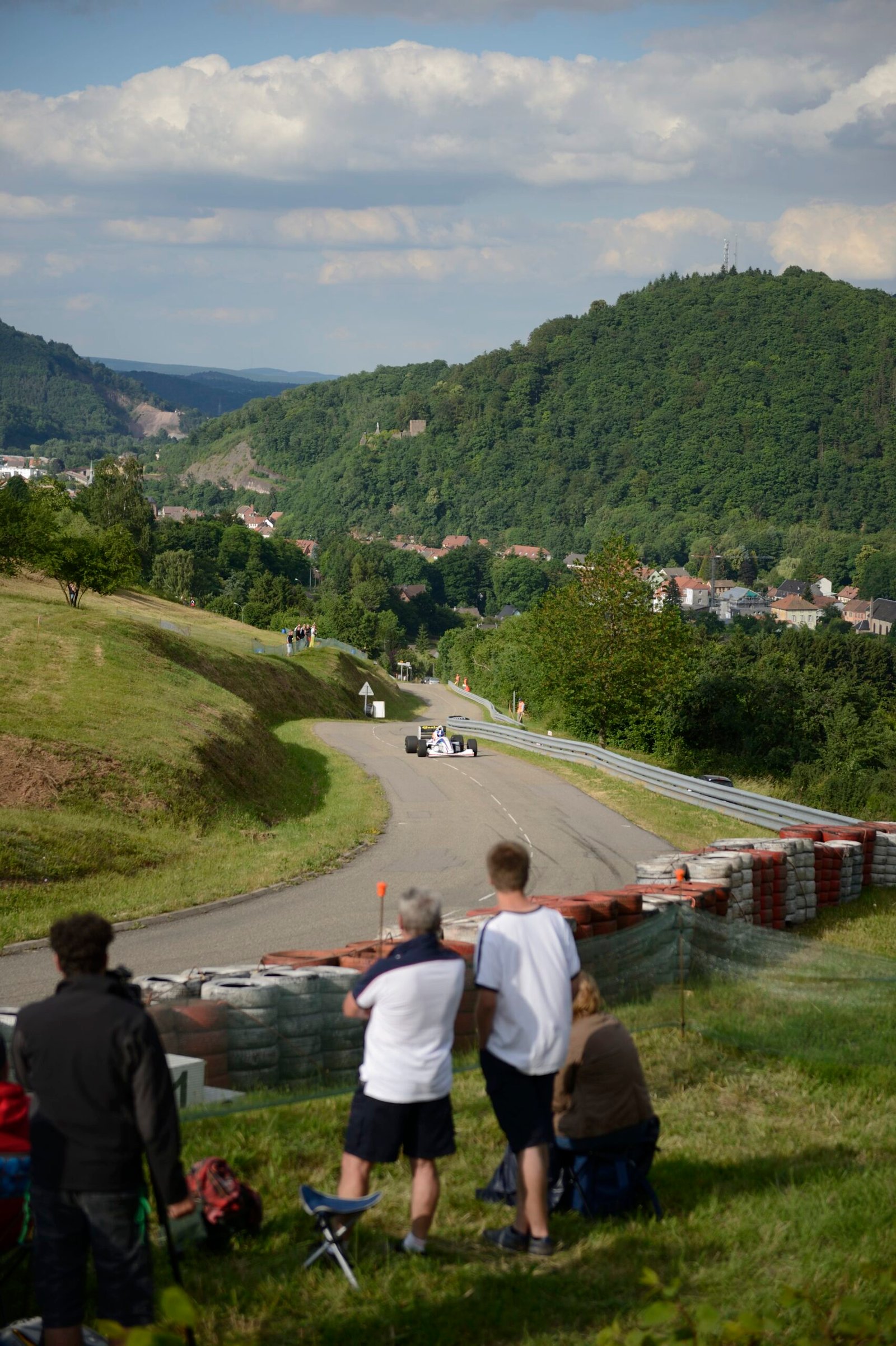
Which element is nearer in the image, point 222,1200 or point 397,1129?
point 397,1129

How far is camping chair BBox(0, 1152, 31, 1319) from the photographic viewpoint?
17.1ft

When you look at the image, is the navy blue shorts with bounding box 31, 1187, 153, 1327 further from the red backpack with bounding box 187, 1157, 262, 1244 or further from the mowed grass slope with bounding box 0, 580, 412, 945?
the mowed grass slope with bounding box 0, 580, 412, 945

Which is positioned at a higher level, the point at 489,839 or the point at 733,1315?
the point at 733,1315

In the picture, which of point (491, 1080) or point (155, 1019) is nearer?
point (491, 1080)

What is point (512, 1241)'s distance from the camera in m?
6.26

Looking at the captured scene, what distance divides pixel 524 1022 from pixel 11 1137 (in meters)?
2.40

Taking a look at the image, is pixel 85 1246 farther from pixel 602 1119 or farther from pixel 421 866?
pixel 421 866

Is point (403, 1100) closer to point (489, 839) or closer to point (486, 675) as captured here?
point (489, 839)

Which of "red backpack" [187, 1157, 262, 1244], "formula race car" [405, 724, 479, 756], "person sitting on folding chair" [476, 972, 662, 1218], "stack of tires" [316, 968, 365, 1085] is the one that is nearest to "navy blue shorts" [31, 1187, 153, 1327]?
"red backpack" [187, 1157, 262, 1244]

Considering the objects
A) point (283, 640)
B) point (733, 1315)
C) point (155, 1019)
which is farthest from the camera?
point (283, 640)

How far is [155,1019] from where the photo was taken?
7.80 m

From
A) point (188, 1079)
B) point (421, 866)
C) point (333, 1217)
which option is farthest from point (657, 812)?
point (333, 1217)

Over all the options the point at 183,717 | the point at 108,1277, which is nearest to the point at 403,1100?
the point at 108,1277

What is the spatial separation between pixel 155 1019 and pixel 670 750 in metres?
39.3
